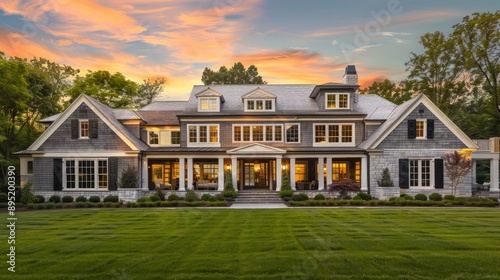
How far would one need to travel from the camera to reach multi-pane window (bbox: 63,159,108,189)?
23.5 m

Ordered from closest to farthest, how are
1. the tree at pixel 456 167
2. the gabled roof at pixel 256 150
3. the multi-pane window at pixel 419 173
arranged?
the tree at pixel 456 167 < the multi-pane window at pixel 419 173 < the gabled roof at pixel 256 150

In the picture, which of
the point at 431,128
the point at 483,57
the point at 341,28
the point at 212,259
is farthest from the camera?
the point at 483,57

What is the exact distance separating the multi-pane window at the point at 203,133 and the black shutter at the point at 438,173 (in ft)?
53.7

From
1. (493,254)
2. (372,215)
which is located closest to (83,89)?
(372,215)

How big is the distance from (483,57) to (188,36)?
27522 mm

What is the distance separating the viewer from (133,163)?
2369 centimetres

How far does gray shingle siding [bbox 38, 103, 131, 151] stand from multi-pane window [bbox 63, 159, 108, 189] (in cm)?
102

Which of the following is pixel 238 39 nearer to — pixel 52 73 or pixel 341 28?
pixel 341 28

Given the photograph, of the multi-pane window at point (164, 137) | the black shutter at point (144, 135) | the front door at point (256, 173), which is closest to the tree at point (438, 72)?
the front door at point (256, 173)

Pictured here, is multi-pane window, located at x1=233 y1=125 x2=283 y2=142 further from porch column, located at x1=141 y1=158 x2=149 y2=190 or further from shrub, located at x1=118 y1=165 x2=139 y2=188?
shrub, located at x1=118 y1=165 x2=139 y2=188

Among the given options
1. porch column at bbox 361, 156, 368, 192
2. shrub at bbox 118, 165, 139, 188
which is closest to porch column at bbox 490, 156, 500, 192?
porch column at bbox 361, 156, 368, 192

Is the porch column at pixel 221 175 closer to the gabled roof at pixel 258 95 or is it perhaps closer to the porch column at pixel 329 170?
the gabled roof at pixel 258 95

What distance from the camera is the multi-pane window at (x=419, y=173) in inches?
923

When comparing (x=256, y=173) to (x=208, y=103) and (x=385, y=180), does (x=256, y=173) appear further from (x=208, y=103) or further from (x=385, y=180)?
(x=385, y=180)
